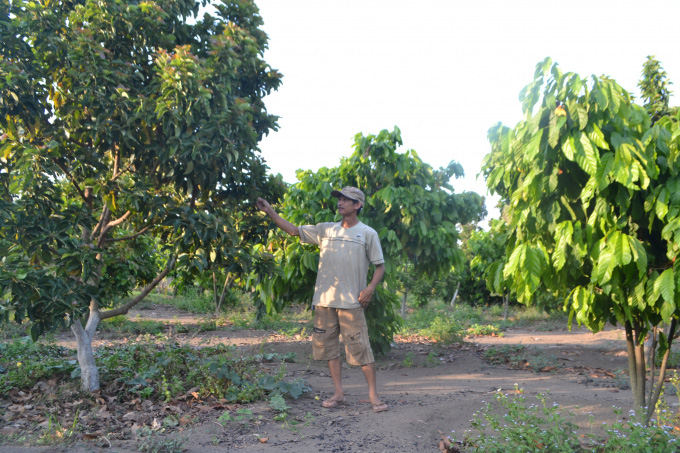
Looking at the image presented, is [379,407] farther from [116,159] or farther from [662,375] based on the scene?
[116,159]

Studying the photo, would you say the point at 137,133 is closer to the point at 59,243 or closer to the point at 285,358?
the point at 59,243

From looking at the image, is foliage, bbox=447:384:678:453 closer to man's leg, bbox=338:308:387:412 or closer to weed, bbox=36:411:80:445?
man's leg, bbox=338:308:387:412

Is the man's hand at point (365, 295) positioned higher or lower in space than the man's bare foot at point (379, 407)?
higher

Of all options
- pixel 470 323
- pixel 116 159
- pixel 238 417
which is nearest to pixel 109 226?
pixel 116 159

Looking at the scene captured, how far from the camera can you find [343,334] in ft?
14.5

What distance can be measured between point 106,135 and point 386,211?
10.5 feet

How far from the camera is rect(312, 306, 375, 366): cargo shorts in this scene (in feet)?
14.3

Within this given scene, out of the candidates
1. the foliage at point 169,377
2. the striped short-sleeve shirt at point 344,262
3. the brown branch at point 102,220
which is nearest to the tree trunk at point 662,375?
the striped short-sleeve shirt at point 344,262

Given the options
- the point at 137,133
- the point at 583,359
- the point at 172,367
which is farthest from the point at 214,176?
the point at 583,359

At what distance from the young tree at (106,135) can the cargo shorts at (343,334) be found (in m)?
1.14

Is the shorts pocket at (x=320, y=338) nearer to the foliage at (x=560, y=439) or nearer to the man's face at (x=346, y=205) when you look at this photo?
the man's face at (x=346, y=205)

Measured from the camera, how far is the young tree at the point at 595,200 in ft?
9.02

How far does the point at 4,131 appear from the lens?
399 centimetres

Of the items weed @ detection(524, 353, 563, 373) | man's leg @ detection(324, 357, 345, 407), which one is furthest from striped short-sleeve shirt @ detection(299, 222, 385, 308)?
weed @ detection(524, 353, 563, 373)
